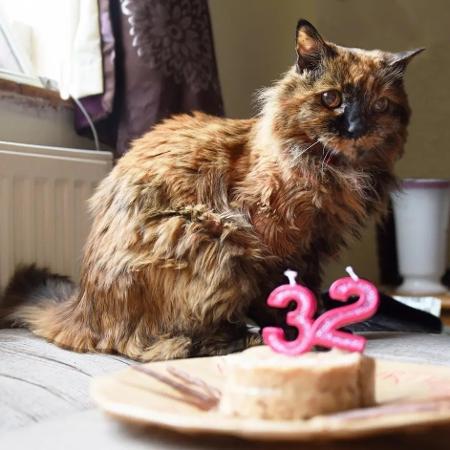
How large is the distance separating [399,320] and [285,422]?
3.74ft

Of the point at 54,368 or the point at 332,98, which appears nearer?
the point at 54,368

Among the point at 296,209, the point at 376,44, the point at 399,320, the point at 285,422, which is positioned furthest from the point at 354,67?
the point at 376,44

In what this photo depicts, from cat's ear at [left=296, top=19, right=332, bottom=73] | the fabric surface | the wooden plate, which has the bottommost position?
the fabric surface

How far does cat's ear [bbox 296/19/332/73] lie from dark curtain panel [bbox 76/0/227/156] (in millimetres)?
633

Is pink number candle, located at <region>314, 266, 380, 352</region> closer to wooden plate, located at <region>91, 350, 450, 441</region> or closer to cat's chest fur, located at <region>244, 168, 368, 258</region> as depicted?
wooden plate, located at <region>91, 350, 450, 441</region>

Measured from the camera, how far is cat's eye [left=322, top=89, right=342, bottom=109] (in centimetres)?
129

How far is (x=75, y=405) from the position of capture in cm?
95

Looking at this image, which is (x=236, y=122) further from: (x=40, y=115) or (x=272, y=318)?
(x=40, y=115)

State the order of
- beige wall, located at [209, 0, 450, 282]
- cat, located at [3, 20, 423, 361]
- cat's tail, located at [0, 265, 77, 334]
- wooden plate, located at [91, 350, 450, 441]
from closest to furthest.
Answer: wooden plate, located at [91, 350, 450, 441], cat, located at [3, 20, 423, 361], cat's tail, located at [0, 265, 77, 334], beige wall, located at [209, 0, 450, 282]

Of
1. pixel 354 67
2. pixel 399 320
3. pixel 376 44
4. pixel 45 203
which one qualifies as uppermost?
pixel 376 44

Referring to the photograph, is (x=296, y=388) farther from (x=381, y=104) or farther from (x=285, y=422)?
(x=381, y=104)

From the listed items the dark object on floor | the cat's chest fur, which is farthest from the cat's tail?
the dark object on floor

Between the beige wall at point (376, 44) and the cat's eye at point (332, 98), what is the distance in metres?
1.23

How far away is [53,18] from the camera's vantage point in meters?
1.90
